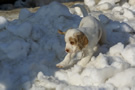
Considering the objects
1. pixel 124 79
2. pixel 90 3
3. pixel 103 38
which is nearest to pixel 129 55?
pixel 124 79

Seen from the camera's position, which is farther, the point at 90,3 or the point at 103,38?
the point at 90,3

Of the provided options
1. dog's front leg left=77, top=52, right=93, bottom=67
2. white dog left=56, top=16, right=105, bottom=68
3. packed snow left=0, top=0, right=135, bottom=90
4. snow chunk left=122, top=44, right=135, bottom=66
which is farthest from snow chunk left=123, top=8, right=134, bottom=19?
dog's front leg left=77, top=52, right=93, bottom=67

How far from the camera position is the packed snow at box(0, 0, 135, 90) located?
10.6ft

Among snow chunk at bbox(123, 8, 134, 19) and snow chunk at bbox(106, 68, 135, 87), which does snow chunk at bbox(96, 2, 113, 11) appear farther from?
snow chunk at bbox(106, 68, 135, 87)

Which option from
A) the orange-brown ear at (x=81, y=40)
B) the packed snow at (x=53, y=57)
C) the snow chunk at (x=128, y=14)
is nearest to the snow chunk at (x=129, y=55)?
the packed snow at (x=53, y=57)

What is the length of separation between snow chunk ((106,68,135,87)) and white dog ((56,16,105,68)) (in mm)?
526

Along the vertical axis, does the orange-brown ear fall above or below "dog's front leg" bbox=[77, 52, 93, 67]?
above

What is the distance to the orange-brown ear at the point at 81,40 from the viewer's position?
10.6 feet

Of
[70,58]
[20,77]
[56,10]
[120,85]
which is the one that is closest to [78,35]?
[70,58]

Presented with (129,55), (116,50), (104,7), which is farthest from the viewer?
(104,7)

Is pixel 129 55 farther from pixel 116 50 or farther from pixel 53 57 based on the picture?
A: pixel 53 57

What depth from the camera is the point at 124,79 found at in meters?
3.14

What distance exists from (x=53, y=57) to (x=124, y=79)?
123cm

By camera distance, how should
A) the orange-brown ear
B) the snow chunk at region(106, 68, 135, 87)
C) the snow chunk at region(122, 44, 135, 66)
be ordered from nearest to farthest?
the snow chunk at region(106, 68, 135, 87) → the orange-brown ear → the snow chunk at region(122, 44, 135, 66)
